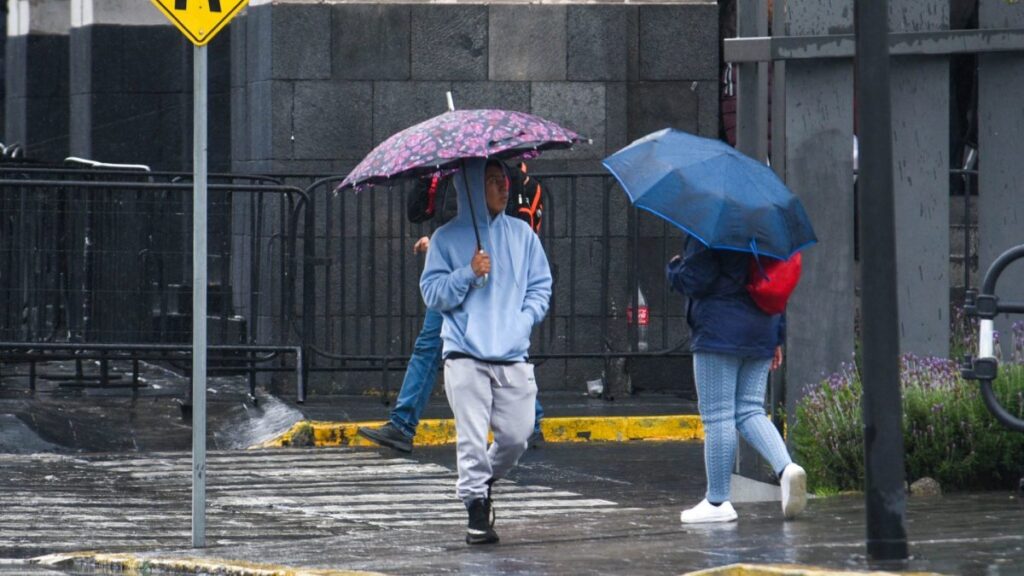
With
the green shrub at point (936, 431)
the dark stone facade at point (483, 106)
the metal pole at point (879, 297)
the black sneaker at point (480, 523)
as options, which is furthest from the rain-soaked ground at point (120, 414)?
the metal pole at point (879, 297)

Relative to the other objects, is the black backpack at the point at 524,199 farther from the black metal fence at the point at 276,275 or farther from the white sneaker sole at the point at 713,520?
the white sneaker sole at the point at 713,520

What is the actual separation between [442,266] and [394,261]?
649 cm

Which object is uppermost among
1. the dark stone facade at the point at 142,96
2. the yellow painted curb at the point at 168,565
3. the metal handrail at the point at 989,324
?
the dark stone facade at the point at 142,96

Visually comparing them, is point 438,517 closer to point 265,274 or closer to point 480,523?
point 480,523

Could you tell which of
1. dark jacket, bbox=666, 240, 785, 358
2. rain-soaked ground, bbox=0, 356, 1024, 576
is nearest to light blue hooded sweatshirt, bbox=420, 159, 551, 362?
dark jacket, bbox=666, 240, 785, 358

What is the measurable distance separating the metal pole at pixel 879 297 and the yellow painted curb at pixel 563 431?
633 centimetres

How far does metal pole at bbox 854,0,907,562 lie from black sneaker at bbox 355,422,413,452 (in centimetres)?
557

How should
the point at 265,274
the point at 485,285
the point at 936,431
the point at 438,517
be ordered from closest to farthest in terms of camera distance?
the point at 485,285 → the point at 936,431 → the point at 438,517 → the point at 265,274

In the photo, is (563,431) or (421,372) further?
(563,431)

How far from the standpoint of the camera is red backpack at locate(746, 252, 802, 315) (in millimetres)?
9328

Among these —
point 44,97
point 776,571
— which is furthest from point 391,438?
point 44,97

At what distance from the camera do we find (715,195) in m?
9.25

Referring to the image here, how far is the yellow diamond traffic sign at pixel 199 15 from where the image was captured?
9.16 m

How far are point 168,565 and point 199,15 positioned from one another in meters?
2.40
